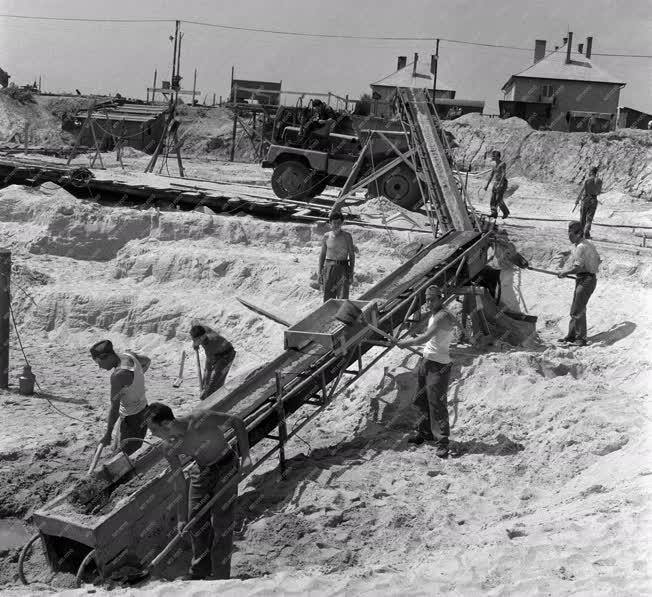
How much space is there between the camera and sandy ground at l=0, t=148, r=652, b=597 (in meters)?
5.58

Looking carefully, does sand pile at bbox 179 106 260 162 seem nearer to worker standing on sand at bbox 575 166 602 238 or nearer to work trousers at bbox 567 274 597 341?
worker standing on sand at bbox 575 166 602 238

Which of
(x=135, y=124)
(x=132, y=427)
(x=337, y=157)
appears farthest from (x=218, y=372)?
(x=135, y=124)

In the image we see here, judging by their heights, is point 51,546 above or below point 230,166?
below

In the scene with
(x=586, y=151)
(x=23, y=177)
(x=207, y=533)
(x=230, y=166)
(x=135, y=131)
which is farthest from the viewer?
(x=135, y=131)

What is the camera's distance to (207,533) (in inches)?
249

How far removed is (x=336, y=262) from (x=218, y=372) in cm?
279

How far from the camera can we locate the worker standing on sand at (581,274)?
10.2 m

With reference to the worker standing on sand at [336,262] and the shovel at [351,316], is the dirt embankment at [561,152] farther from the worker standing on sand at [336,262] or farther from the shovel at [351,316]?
the shovel at [351,316]

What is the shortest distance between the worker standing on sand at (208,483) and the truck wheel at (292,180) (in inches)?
484

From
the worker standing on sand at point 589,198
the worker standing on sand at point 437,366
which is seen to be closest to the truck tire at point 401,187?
the worker standing on sand at point 589,198

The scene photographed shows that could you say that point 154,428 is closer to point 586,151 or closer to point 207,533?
point 207,533

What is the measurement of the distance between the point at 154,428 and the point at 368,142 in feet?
37.3

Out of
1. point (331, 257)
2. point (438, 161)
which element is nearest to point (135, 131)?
point (438, 161)

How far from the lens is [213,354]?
8.20 metres
